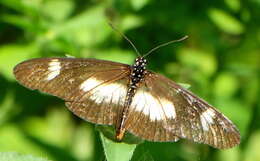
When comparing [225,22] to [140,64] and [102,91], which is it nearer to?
[140,64]

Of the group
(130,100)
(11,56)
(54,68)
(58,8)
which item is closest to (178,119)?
(130,100)

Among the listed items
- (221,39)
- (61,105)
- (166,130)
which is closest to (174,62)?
(221,39)

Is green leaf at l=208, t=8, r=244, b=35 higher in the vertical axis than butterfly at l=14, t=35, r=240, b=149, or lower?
higher

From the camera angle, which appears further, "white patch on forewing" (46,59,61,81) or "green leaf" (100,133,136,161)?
"white patch on forewing" (46,59,61,81)

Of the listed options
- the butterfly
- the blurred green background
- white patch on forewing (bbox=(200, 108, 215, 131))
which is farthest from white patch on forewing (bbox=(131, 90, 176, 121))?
the blurred green background

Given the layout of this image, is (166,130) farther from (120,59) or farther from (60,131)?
(60,131)

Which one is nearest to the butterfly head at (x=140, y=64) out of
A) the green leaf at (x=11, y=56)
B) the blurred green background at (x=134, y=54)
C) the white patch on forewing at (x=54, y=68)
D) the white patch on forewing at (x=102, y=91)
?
the white patch on forewing at (x=102, y=91)

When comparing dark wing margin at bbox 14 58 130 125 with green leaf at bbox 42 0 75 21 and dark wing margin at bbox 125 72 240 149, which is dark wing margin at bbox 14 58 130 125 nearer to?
dark wing margin at bbox 125 72 240 149
